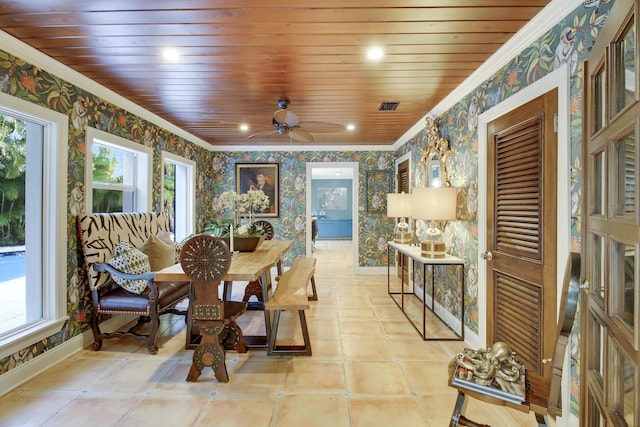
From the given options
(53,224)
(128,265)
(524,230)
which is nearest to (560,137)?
(524,230)

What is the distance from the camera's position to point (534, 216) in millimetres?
1912

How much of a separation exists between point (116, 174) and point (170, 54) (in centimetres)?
182

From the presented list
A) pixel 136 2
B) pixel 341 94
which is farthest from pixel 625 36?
pixel 341 94

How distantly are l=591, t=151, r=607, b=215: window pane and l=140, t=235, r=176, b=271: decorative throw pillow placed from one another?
322cm

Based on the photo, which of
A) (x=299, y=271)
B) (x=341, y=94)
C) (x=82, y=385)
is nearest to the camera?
(x=82, y=385)

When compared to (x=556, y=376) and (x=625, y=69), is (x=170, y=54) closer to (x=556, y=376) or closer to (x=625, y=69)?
(x=625, y=69)

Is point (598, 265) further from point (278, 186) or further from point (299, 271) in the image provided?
point (278, 186)

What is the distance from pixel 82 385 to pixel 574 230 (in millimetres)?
3312

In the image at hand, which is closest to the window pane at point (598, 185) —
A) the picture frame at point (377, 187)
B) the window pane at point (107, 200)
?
the window pane at point (107, 200)

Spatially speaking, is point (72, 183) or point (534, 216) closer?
point (534, 216)

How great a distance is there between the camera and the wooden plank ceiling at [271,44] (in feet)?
5.57

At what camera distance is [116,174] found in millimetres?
3354

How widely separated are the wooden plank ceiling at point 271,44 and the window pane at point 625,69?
1000 millimetres

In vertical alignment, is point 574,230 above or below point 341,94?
Answer: below
